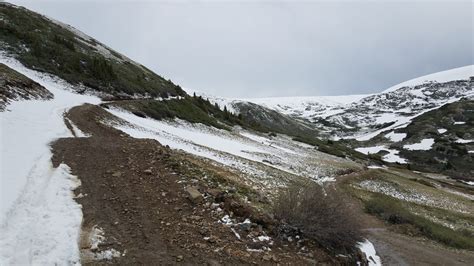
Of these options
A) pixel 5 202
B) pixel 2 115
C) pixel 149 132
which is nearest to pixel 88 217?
pixel 5 202

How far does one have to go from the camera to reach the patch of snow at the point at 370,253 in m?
15.7

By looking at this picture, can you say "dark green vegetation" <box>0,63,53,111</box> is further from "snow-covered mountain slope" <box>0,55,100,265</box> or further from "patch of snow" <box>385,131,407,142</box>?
"patch of snow" <box>385,131,407,142</box>

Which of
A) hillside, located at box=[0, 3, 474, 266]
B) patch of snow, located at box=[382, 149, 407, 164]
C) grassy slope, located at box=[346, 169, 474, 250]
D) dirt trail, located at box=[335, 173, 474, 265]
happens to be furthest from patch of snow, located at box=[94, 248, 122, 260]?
patch of snow, located at box=[382, 149, 407, 164]

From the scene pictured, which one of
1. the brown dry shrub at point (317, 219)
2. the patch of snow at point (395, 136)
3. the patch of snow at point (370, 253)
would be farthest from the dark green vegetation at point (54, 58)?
the patch of snow at point (395, 136)

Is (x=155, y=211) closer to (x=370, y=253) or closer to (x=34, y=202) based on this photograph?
(x=34, y=202)

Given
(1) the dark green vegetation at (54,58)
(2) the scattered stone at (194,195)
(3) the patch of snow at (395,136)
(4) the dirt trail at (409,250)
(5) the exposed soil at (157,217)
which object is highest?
(3) the patch of snow at (395,136)

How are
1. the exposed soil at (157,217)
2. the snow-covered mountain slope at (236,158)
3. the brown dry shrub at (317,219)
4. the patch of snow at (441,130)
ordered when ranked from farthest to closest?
the patch of snow at (441,130) < the snow-covered mountain slope at (236,158) < the brown dry shrub at (317,219) < the exposed soil at (157,217)

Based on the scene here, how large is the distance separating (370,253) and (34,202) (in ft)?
43.7

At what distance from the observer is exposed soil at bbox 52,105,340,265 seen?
998 centimetres

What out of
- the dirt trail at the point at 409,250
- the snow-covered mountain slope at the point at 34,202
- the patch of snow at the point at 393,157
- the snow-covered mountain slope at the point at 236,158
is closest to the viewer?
the snow-covered mountain slope at the point at 34,202

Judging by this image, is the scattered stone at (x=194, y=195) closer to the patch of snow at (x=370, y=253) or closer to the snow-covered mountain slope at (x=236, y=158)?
the patch of snow at (x=370, y=253)

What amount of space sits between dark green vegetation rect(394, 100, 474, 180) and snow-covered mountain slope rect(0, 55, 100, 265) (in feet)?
273

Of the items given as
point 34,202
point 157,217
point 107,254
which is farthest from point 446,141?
point 107,254

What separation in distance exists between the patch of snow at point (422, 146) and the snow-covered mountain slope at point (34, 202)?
12601 cm
